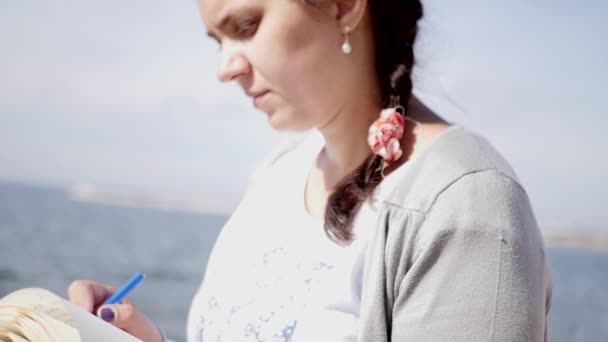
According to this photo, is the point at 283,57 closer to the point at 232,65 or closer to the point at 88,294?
the point at 232,65

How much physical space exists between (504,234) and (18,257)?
6968mm

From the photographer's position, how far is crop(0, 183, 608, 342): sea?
5.50 m

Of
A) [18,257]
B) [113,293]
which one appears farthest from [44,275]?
[113,293]

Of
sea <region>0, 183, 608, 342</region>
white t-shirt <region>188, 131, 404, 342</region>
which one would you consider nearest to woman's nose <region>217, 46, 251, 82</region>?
white t-shirt <region>188, 131, 404, 342</region>

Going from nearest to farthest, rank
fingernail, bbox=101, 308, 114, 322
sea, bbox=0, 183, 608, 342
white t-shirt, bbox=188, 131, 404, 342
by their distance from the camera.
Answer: white t-shirt, bbox=188, 131, 404, 342 → fingernail, bbox=101, 308, 114, 322 → sea, bbox=0, 183, 608, 342

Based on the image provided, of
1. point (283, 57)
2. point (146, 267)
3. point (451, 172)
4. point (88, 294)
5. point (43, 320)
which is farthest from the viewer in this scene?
point (146, 267)

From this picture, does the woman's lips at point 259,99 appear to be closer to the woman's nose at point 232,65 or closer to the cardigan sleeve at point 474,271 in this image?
the woman's nose at point 232,65

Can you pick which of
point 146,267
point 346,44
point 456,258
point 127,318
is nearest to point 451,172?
point 456,258

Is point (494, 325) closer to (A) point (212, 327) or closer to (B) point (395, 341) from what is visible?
(B) point (395, 341)

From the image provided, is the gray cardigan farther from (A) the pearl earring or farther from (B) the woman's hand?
(B) the woman's hand

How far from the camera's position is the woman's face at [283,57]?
2.83 feet

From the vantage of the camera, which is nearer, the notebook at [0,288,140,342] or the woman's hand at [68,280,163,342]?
the notebook at [0,288,140,342]

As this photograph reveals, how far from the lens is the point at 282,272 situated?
0.96 meters

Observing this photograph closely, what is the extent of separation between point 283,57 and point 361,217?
0.23m
